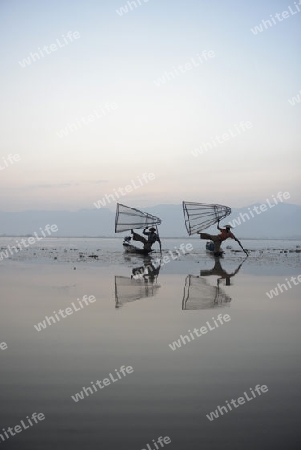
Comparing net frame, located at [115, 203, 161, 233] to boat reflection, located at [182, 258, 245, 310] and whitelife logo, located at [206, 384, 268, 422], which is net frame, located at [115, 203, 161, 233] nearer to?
boat reflection, located at [182, 258, 245, 310]

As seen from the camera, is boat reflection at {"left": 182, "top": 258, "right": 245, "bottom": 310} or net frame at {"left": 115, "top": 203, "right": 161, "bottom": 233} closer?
boat reflection at {"left": 182, "top": 258, "right": 245, "bottom": 310}

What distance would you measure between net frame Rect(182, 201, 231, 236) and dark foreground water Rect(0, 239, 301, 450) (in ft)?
88.4

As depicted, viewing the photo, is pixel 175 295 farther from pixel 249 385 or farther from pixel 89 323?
pixel 249 385

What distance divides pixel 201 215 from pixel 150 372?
112 ft

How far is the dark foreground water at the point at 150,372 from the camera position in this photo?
13.4 ft

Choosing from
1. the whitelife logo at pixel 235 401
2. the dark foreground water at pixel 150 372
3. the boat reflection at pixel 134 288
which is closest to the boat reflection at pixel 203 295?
the dark foreground water at pixel 150 372

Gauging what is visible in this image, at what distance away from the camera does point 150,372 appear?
19.2 ft

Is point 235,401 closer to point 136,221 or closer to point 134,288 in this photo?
point 134,288

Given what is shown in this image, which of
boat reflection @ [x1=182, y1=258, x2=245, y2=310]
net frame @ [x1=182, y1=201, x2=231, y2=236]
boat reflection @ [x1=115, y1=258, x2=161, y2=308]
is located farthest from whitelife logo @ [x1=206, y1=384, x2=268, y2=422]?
net frame @ [x1=182, y1=201, x2=231, y2=236]

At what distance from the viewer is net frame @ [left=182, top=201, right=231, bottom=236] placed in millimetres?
38969

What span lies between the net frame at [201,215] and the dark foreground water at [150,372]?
26930mm

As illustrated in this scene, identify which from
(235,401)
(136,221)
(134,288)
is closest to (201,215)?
(136,221)

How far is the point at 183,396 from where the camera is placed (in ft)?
→ 16.2

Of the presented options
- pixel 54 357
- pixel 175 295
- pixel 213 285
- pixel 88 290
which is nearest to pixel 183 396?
pixel 54 357
